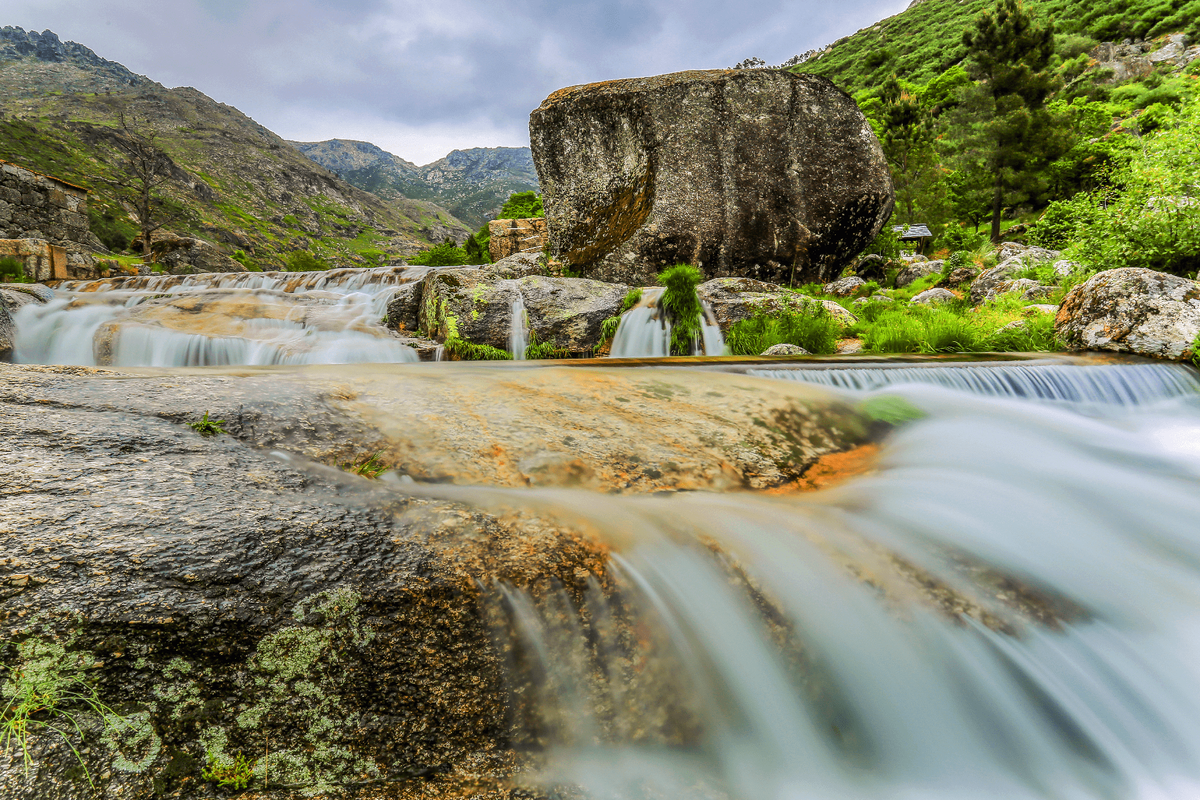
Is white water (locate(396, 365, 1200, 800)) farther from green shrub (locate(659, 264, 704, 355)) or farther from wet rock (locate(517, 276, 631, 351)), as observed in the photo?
wet rock (locate(517, 276, 631, 351))

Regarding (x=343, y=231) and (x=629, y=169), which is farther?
(x=343, y=231)

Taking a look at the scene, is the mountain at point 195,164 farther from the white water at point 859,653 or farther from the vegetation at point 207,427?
the white water at point 859,653

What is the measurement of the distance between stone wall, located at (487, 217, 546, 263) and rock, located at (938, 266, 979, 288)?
1216 cm

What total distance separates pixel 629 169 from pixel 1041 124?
→ 20172 millimetres

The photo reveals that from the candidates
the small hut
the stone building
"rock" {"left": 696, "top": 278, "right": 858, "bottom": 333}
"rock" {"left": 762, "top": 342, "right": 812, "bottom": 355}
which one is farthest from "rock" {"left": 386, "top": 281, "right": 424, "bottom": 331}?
the stone building

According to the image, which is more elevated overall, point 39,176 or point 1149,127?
point 1149,127

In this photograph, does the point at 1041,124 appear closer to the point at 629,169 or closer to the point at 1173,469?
the point at 629,169

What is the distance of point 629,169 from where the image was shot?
11438 mm

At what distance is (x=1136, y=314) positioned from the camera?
6227 mm

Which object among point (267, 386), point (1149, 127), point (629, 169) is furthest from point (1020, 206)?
point (267, 386)

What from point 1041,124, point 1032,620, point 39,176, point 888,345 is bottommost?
point 1032,620

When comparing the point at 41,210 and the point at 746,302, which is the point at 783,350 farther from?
the point at 41,210

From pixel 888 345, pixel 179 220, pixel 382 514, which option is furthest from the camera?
pixel 179 220

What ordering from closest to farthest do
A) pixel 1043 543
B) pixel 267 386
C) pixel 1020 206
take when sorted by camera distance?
pixel 1043 543, pixel 267 386, pixel 1020 206
